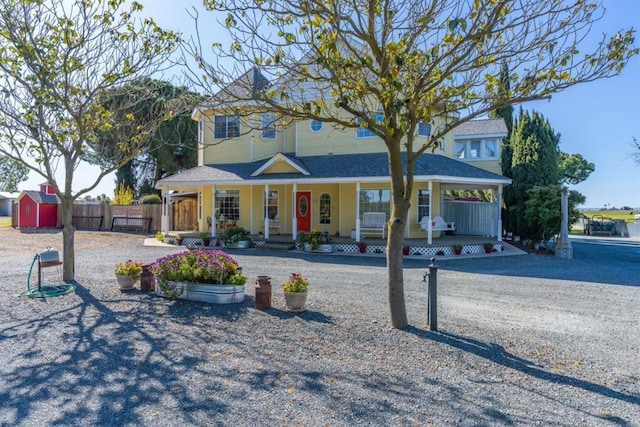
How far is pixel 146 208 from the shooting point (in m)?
25.8

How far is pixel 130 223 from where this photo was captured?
2619 cm

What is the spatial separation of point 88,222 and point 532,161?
2707cm

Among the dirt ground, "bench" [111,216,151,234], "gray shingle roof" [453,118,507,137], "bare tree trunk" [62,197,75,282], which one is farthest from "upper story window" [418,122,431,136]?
"bench" [111,216,151,234]

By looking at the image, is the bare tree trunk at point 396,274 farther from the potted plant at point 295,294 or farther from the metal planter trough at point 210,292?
the metal planter trough at point 210,292

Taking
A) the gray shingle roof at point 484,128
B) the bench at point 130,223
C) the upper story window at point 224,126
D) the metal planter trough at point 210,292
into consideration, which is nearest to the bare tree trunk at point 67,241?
the metal planter trough at point 210,292

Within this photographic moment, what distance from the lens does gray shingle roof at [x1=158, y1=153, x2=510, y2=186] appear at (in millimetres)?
15539

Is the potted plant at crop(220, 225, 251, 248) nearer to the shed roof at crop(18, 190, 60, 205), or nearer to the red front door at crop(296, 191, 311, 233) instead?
the red front door at crop(296, 191, 311, 233)

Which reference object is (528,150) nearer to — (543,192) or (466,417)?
(543,192)

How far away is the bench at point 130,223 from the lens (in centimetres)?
2564

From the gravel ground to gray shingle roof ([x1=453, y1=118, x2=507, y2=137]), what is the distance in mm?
15492

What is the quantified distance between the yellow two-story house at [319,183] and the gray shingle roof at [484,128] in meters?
0.15

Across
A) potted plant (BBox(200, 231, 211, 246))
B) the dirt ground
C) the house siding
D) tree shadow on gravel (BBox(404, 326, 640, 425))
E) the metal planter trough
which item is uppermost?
the house siding

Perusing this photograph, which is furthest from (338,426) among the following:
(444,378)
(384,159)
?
(384,159)

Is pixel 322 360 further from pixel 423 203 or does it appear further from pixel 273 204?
pixel 273 204
